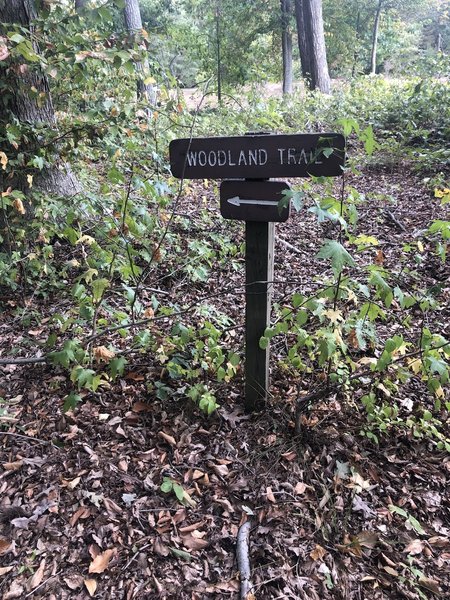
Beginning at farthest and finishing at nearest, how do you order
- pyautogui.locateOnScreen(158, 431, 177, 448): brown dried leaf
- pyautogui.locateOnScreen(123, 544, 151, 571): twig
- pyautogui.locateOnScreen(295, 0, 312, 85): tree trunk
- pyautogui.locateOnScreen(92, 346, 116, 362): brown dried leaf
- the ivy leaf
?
pyautogui.locateOnScreen(295, 0, 312, 85): tree trunk, pyautogui.locateOnScreen(92, 346, 116, 362): brown dried leaf, pyautogui.locateOnScreen(158, 431, 177, 448): brown dried leaf, pyautogui.locateOnScreen(123, 544, 151, 571): twig, the ivy leaf

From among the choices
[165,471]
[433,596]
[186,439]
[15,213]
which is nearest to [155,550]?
[165,471]

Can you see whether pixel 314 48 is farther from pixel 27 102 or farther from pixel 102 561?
pixel 102 561

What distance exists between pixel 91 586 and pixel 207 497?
0.74 meters

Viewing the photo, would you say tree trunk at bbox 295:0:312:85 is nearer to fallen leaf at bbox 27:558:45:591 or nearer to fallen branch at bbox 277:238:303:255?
fallen branch at bbox 277:238:303:255

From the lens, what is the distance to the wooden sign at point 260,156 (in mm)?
2158

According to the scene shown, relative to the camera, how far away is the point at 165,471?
2.60 metres

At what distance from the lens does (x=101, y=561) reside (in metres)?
2.10

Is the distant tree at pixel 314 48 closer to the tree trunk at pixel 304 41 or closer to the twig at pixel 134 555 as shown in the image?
the tree trunk at pixel 304 41

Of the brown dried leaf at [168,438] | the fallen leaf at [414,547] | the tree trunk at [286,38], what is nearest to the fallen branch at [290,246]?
the brown dried leaf at [168,438]

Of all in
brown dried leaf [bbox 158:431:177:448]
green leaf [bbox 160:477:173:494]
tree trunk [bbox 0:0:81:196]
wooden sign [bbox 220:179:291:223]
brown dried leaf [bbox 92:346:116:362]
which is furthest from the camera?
tree trunk [bbox 0:0:81:196]

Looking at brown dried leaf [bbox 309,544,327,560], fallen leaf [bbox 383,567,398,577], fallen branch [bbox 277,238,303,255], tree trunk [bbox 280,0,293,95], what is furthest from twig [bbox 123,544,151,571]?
tree trunk [bbox 280,0,293,95]

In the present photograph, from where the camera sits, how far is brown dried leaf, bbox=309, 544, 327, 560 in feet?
6.94

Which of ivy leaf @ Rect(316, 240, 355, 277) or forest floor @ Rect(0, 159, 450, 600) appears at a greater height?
ivy leaf @ Rect(316, 240, 355, 277)

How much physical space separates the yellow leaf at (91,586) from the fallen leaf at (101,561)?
4 cm
